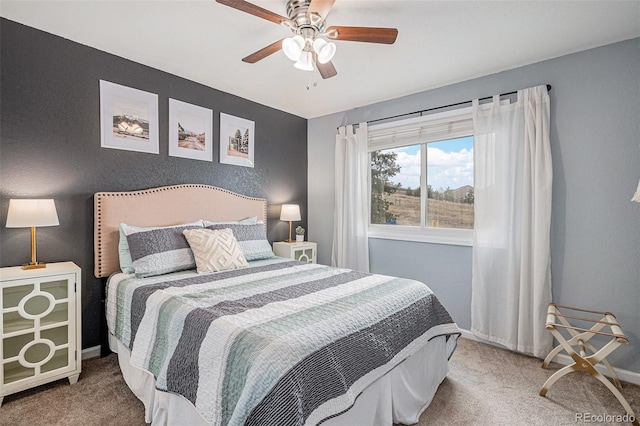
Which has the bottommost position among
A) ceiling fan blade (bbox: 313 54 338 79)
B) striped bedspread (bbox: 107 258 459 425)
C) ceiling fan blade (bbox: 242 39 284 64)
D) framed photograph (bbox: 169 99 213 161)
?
striped bedspread (bbox: 107 258 459 425)

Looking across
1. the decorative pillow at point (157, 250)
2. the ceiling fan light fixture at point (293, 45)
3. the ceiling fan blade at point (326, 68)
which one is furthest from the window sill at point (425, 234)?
the ceiling fan light fixture at point (293, 45)

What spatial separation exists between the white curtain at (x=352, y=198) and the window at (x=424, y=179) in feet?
0.49

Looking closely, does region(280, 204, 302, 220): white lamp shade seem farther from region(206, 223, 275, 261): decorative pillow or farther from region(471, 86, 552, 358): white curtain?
region(471, 86, 552, 358): white curtain

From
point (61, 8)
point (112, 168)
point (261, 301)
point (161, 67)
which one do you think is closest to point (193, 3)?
point (61, 8)

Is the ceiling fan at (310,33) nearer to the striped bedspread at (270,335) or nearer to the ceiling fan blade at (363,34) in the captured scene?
the ceiling fan blade at (363,34)

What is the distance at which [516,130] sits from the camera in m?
2.74

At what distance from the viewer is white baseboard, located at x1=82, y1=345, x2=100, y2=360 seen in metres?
2.51

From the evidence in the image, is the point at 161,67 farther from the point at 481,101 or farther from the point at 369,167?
the point at 481,101

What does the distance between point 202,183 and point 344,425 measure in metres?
2.63

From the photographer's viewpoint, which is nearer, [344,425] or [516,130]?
[344,425]

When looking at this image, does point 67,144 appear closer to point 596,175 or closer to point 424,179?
point 424,179

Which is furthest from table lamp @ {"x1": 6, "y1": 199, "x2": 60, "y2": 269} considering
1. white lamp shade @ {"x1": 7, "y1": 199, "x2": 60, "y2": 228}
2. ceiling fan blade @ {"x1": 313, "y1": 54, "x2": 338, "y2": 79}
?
ceiling fan blade @ {"x1": 313, "y1": 54, "x2": 338, "y2": 79}

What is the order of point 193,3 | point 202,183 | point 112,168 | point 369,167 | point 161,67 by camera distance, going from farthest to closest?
point 369,167 → point 202,183 → point 161,67 → point 112,168 → point 193,3

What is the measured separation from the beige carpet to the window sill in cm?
118
